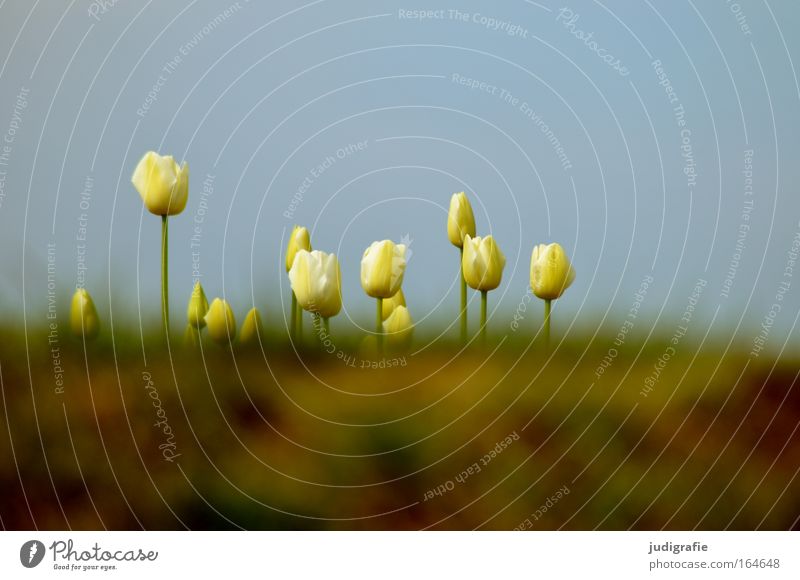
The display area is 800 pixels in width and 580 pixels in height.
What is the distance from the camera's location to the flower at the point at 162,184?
0.77 meters

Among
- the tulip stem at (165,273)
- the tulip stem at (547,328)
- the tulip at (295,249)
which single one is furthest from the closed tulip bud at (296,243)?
the tulip stem at (547,328)

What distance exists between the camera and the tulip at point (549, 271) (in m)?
0.78

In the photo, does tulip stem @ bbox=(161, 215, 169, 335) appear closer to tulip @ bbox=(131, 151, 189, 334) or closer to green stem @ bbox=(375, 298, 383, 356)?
tulip @ bbox=(131, 151, 189, 334)

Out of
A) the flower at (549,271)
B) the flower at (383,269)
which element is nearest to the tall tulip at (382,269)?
the flower at (383,269)

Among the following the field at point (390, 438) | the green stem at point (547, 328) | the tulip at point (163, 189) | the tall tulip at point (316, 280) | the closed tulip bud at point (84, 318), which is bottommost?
the field at point (390, 438)

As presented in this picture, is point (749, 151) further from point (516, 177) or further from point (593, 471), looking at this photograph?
point (593, 471)

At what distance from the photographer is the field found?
77cm

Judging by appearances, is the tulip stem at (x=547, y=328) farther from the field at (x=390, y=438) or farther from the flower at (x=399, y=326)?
the flower at (x=399, y=326)

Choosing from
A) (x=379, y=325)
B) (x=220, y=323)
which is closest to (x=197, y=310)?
(x=220, y=323)

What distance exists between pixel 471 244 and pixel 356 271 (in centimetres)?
10

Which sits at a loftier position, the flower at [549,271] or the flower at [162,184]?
the flower at [162,184]

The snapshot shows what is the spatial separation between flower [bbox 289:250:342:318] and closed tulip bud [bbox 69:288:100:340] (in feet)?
0.57

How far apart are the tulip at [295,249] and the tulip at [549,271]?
0.66ft

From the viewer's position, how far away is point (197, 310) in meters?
0.78
